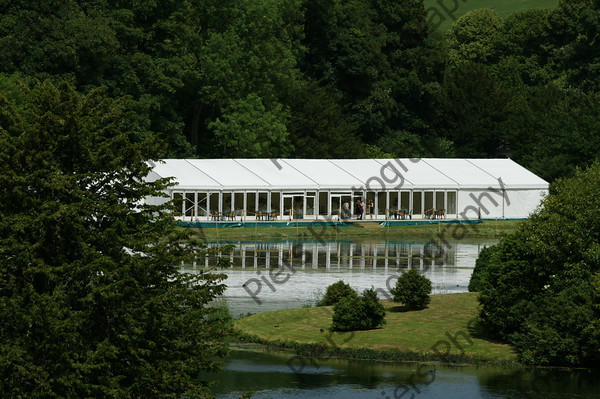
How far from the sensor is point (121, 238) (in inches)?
597

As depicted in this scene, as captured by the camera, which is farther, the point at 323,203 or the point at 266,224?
the point at 323,203

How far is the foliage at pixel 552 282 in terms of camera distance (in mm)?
26062

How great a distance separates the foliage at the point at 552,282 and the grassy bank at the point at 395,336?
34.4 inches

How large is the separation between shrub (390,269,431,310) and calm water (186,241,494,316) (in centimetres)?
300

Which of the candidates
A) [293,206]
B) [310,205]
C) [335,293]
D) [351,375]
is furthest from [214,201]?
[351,375]

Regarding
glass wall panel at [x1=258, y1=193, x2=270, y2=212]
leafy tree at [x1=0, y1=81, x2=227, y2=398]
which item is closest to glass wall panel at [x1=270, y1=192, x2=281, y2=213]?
glass wall panel at [x1=258, y1=193, x2=270, y2=212]

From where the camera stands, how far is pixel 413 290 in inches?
1223

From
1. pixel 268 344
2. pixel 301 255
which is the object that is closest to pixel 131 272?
pixel 268 344

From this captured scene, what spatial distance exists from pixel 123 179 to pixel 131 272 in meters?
1.48

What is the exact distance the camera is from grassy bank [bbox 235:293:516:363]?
27.3m

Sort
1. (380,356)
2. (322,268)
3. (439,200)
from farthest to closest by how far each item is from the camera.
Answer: (439,200), (322,268), (380,356)

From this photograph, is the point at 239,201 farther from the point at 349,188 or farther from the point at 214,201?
the point at 349,188

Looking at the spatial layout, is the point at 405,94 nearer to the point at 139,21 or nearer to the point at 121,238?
the point at 139,21

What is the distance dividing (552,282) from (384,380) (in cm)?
602
